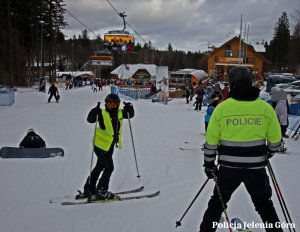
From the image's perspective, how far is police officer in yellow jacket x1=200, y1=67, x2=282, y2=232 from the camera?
310 centimetres

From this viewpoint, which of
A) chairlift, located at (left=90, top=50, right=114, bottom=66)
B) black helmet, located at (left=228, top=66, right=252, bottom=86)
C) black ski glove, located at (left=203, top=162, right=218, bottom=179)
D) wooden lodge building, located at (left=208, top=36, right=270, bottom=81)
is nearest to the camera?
black helmet, located at (left=228, top=66, right=252, bottom=86)

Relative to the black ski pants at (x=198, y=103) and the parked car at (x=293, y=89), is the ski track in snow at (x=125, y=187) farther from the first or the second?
the parked car at (x=293, y=89)

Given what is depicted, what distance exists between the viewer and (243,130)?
10.1ft

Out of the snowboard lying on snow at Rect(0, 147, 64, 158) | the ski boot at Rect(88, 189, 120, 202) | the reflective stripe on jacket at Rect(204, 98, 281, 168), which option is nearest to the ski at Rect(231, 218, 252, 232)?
the reflective stripe on jacket at Rect(204, 98, 281, 168)

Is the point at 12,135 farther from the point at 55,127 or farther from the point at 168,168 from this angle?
the point at 168,168

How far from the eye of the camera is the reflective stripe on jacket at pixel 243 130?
309 cm

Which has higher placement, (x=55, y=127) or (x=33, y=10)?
(x=33, y=10)

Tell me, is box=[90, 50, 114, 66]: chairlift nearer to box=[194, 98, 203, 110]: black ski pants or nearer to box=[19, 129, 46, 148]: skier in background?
box=[194, 98, 203, 110]: black ski pants

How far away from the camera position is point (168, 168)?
23.4ft

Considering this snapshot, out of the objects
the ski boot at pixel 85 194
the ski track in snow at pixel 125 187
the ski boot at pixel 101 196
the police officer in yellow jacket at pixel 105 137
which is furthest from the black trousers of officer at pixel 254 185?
the ski boot at pixel 85 194

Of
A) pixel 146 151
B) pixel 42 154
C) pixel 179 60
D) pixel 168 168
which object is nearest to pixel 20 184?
pixel 42 154

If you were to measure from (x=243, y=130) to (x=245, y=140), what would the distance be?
0.10 m

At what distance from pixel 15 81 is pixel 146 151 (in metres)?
33.3

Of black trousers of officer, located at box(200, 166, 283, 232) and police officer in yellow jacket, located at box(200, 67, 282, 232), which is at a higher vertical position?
police officer in yellow jacket, located at box(200, 67, 282, 232)
